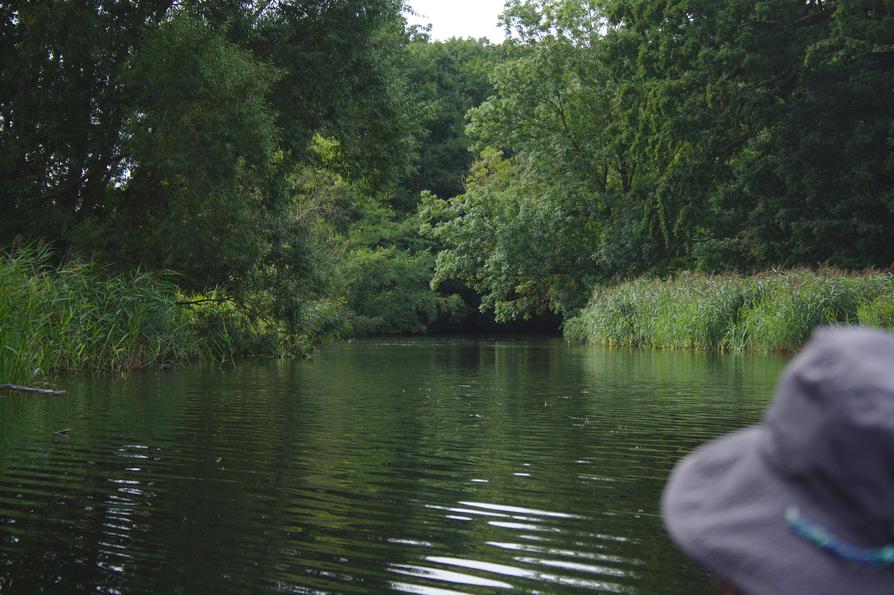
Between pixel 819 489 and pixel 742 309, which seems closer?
pixel 819 489

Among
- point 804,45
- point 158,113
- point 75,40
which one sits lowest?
point 158,113

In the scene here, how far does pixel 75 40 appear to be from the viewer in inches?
742

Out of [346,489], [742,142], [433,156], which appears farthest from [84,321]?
[433,156]

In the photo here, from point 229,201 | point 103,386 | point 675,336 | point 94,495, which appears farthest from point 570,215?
point 94,495

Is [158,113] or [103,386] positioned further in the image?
[158,113]

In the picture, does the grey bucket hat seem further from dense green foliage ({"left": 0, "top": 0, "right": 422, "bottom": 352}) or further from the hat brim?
dense green foliage ({"left": 0, "top": 0, "right": 422, "bottom": 352})

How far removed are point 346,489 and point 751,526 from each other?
5610 mm

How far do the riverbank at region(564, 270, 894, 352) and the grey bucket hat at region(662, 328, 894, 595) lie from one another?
75.1 feet

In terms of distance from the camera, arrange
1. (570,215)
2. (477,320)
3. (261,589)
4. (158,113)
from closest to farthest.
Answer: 1. (261,589)
2. (158,113)
3. (570,215)
4. (477,320)

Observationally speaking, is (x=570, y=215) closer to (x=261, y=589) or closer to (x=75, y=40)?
(x=75, y=40)

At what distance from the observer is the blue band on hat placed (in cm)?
106

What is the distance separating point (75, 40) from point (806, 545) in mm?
19692

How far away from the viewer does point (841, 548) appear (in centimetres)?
108

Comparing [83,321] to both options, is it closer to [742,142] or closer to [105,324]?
[105,324]
